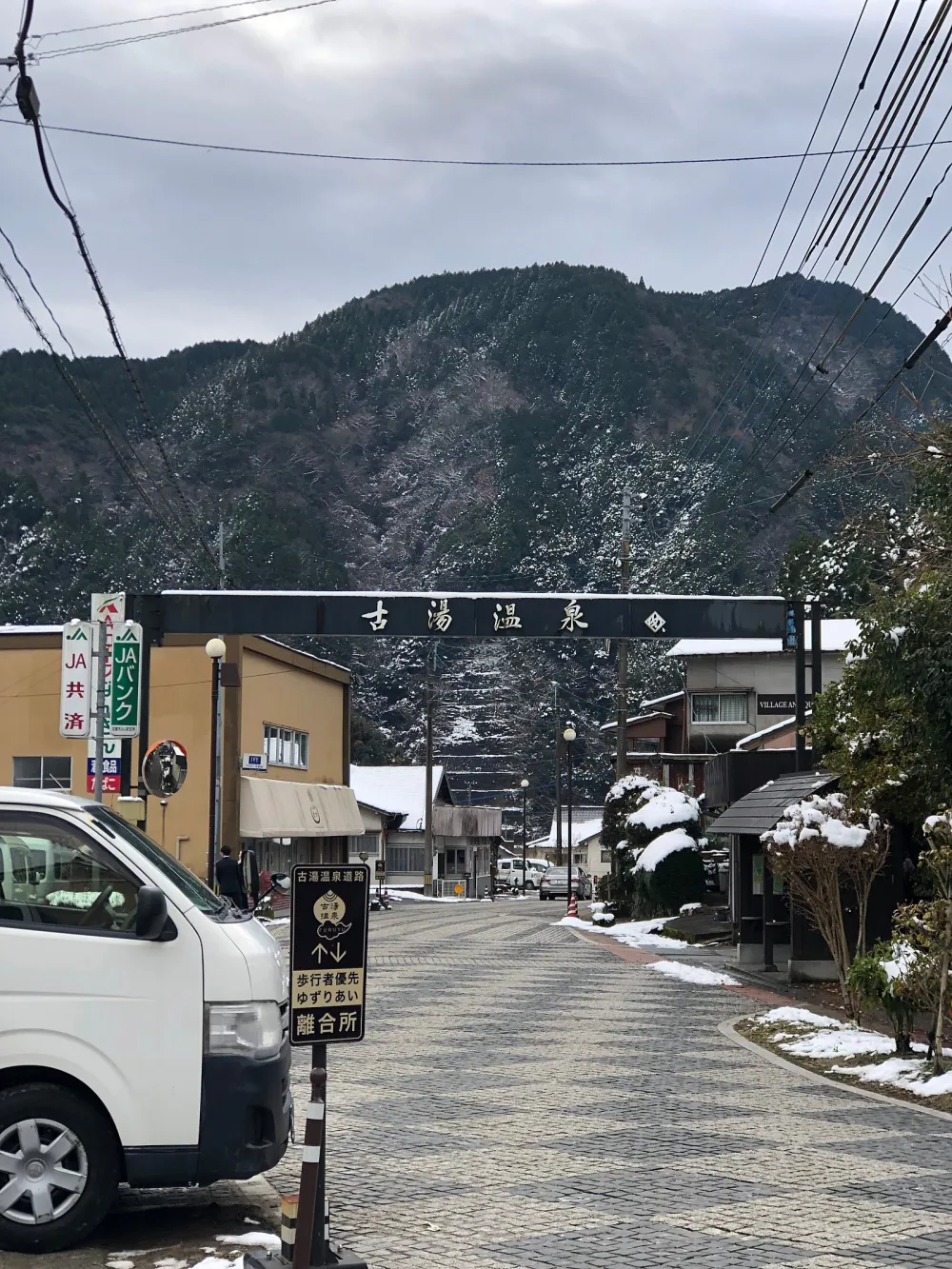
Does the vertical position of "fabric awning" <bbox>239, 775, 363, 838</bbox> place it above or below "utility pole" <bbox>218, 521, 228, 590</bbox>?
below

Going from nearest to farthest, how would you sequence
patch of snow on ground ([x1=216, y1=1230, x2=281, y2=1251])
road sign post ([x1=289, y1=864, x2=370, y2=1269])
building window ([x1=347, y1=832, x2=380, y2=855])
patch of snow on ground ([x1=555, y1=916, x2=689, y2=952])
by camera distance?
1. road sign post ([x1=289, y1=864, x2=370, y2=1269])
2. patch of snow on ground ([x1=216, y1=1230, x2=281, y2=1251])
3. patch of snow on ground ([x1=555, y1=916, x2=689, y2=952])
4. building window ([x1=347, y1=832, x2=380, y2=855])

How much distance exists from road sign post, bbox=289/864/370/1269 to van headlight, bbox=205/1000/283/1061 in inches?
21.9

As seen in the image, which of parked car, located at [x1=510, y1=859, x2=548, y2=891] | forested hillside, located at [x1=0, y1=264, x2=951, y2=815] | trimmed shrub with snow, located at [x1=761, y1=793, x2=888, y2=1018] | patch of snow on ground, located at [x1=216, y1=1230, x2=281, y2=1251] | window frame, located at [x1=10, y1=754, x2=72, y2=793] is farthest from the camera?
forested hillside, located at [x1=0, y1=264, x2=951, y2=815]

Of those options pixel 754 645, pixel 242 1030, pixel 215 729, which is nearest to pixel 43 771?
pixel 215 729

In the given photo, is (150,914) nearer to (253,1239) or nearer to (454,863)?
(253,1239)

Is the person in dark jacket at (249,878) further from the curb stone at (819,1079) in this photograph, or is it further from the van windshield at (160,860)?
the van windshield at (160,860)

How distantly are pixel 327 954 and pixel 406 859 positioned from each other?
216 feet

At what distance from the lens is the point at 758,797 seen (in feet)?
71.6

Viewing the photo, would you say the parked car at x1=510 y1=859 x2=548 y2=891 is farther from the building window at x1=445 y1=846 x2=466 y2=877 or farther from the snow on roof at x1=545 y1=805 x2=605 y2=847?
the building window at x1=445 y1=846 x2=466 y2=877

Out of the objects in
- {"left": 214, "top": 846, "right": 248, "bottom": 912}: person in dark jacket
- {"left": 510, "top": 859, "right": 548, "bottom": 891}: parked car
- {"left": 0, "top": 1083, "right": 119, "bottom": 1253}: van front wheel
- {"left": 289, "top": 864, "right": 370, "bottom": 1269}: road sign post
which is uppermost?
{"left": 289, "top": 864, "right": 370, "bottom": 1269}: road sign post


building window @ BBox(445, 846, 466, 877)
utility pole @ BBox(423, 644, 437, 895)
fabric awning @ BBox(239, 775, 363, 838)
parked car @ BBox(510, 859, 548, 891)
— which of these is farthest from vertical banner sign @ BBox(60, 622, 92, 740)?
parked car @ BBox(510, 859, 548, 891)

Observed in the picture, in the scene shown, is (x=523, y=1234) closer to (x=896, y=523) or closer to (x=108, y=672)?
(x=896, y=523)

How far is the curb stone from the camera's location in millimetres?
10227

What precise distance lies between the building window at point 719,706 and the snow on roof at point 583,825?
34022 millimetres
